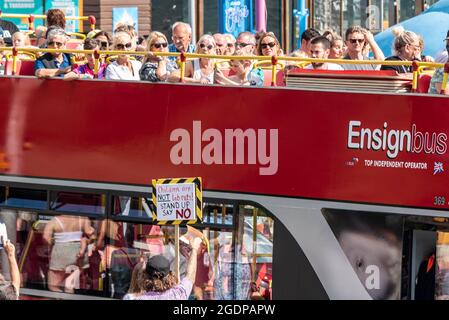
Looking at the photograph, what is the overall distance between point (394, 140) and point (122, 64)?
9.58 feet

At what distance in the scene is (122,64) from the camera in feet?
35.6

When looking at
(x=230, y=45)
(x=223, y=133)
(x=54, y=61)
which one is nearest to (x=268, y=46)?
(x=230, y=45)

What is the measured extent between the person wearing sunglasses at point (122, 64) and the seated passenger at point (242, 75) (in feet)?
3.24

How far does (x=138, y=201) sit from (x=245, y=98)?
1380mm

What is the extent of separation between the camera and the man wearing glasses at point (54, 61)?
10727mm

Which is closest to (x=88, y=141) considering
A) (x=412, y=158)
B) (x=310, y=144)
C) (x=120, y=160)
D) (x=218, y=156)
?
(x=120, y=160)

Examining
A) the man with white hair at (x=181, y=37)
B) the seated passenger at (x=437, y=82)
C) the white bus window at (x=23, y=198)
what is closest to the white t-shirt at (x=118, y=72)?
the man with white hair at (x=181, y=37)

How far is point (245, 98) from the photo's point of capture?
31.8 feet

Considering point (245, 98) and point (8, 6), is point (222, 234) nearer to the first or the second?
point (245, 98)

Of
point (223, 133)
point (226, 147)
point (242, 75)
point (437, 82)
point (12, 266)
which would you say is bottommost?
point (12, 266)

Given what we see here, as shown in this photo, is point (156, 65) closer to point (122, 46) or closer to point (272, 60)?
point (122, 46)

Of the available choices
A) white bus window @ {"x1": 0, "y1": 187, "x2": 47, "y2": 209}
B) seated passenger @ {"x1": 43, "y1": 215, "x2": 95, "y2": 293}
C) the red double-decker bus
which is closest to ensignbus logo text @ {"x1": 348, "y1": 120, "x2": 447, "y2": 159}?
the red double-decker bus

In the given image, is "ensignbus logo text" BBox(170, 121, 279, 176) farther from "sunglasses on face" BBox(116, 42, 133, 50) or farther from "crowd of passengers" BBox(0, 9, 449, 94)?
"sunglasses on face" BBox(116, 42, 133, 50)

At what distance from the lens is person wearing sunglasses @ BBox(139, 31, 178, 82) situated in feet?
34.0
